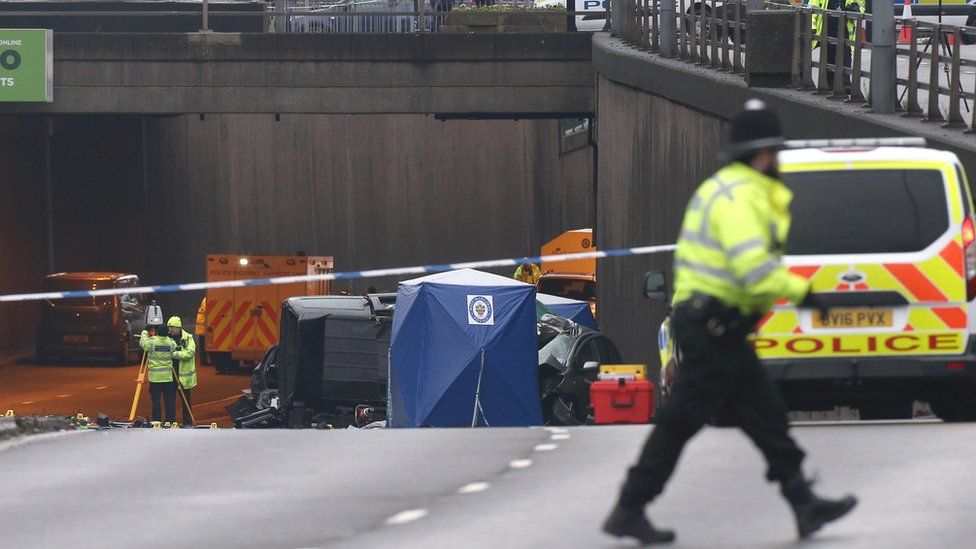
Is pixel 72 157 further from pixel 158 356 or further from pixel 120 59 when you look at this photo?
pixel 158 356

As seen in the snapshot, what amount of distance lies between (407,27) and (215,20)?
29.0ft

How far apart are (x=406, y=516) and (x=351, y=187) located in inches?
1575

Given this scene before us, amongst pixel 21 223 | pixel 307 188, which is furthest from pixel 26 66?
pixel 307 188

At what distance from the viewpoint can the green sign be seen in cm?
2909

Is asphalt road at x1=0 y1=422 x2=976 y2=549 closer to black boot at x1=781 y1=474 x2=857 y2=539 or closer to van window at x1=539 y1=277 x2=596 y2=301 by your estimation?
black boot at x1=781 y1=474 x2=857 y2=539

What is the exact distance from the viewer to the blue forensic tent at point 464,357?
19984mm

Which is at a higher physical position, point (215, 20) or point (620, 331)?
point (215, 20)

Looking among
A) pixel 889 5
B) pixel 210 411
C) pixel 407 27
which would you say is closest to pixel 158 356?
pixel 210 411

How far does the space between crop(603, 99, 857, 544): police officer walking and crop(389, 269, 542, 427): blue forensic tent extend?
1362 centimetres

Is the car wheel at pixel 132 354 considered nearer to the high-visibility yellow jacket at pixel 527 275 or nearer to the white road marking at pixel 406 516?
the high-visibility yellow jacket at pixel 527 275

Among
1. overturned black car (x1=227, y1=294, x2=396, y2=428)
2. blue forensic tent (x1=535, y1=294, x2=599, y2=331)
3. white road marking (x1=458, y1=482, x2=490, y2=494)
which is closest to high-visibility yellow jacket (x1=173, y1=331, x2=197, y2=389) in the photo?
overturned black car (x1=227, y1=294, x2=396, y2=428)

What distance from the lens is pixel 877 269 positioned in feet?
32.5

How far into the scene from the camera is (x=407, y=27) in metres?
34.0

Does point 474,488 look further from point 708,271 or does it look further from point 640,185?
point 640,185
